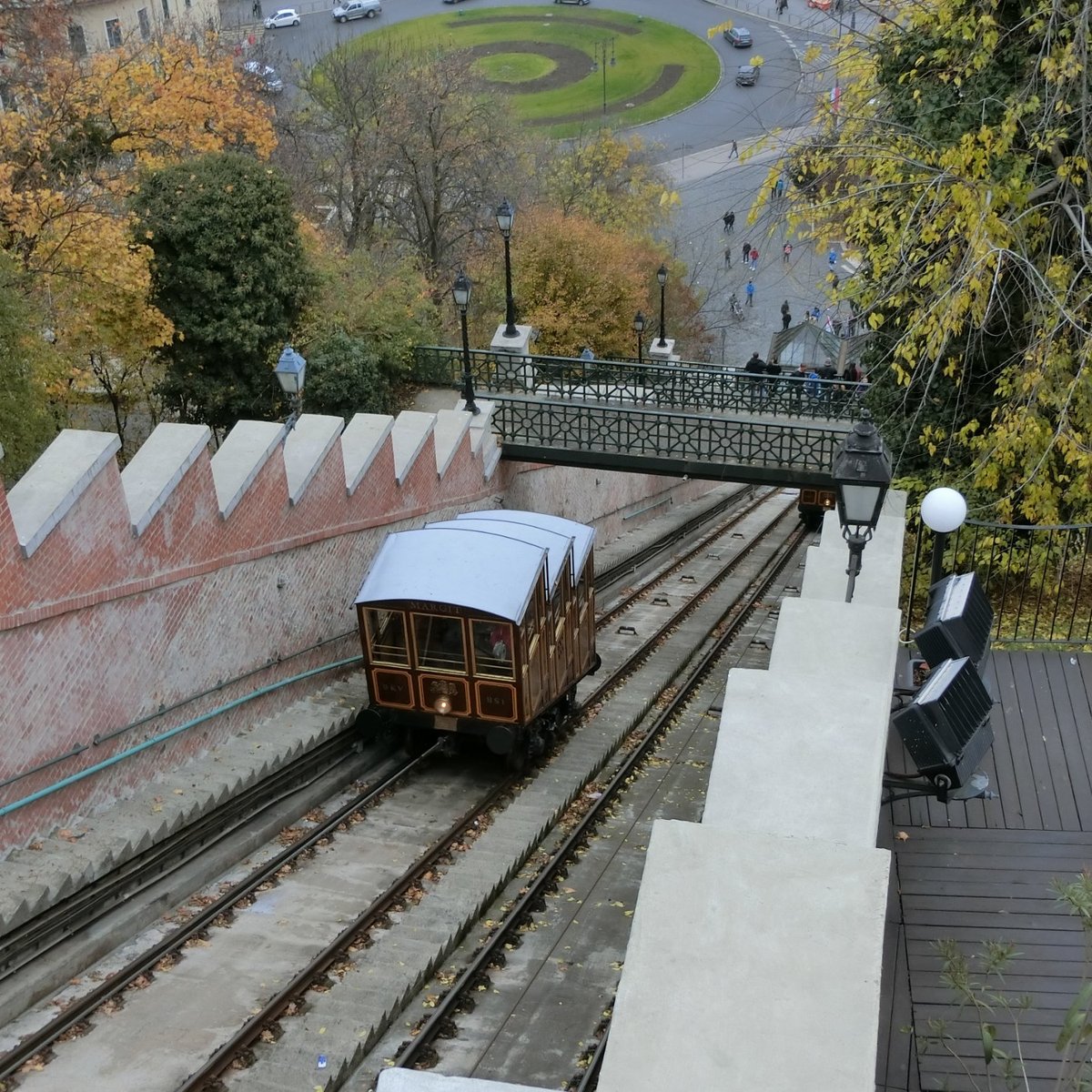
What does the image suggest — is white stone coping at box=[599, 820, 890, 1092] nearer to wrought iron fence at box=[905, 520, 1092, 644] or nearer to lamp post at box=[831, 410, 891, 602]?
lamp post at box=[831, 410, 891, 602]

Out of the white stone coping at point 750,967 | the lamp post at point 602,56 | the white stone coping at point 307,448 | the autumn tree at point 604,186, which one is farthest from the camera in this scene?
the lamp post at point 602,56

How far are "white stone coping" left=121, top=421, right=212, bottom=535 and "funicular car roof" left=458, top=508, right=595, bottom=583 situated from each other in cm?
349

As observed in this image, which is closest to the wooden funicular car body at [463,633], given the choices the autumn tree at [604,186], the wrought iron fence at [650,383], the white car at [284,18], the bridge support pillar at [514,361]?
the wrought iron fence at [650,383]

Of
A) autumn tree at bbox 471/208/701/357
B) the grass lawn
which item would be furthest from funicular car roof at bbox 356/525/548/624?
the grass lawn

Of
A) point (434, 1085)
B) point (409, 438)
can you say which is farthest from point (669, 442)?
point (434, 1085)

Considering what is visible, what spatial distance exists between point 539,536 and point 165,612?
158 inches

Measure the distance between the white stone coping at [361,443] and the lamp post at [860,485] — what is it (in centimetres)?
779

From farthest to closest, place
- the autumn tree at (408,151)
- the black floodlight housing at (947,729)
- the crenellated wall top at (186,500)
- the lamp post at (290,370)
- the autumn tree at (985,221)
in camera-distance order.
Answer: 1. the autumn tree at (408,151)
2. the lamp post at (290,370)
3. the autumn tree at (985,221)
4. the crenellated wall top at (186,500)
5. the black floodlight housing at (947,729)

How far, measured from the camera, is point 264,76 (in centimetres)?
3180

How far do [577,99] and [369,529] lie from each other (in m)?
44.9

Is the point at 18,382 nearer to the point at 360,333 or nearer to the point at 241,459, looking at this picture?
the point at 241,459

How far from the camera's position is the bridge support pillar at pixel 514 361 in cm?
2119

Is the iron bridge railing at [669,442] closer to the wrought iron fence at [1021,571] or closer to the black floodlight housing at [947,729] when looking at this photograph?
the wrought iron fence at [1021,571]

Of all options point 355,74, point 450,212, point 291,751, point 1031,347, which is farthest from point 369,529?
point 355,74
